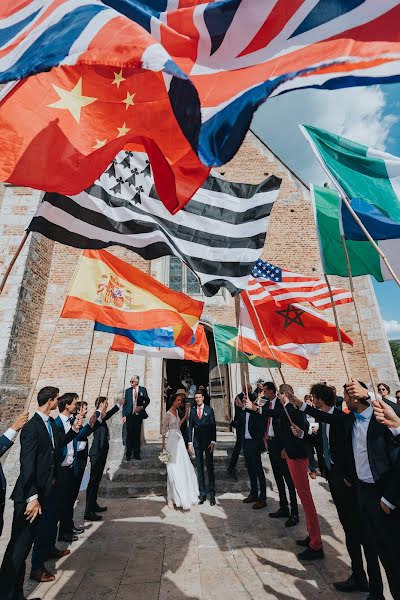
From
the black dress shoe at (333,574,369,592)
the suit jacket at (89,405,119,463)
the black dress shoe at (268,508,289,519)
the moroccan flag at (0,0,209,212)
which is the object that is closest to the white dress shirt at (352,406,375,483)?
the black dress shoe at (333,574,369,592)

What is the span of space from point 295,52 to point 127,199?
8.47 feet

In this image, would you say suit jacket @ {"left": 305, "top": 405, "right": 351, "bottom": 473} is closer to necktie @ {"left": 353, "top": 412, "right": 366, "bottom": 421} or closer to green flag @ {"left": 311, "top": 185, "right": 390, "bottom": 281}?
necktie @ {"left": 353, "top": 412, "right": 366, "bottom": 421}

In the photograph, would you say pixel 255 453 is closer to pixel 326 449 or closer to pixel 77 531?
pixel 326 449

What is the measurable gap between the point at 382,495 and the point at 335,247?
2.99 m

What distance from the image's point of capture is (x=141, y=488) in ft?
23.8

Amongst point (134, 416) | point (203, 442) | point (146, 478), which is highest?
point (134, 416)

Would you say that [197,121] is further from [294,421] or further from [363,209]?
[294,421]

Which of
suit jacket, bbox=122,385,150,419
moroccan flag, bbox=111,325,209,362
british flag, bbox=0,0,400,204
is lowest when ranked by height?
suit jacket, bbox=122,385,150,419

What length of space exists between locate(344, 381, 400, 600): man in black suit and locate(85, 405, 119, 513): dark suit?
14.1 feet

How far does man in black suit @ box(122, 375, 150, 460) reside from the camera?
26.4 ft

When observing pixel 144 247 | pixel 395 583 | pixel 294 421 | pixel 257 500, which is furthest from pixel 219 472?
pixel 144 247

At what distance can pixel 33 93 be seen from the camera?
2.71 metres

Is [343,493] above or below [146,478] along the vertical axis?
above

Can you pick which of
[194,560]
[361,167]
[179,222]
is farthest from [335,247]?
[194,560]
